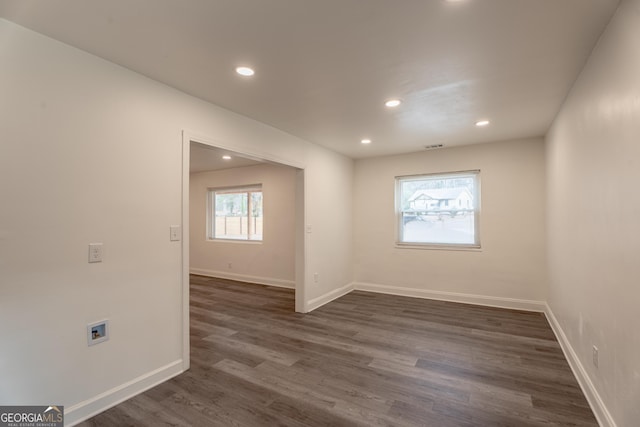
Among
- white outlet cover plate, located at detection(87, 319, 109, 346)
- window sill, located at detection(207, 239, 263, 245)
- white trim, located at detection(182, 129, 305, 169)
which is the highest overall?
white trim, located at detection(182, 129, 305, 169)

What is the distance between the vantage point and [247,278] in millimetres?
6598

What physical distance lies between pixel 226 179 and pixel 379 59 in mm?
5377

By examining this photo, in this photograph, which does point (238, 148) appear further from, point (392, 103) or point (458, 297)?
point (458, 297)

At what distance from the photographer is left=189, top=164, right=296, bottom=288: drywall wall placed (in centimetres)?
610

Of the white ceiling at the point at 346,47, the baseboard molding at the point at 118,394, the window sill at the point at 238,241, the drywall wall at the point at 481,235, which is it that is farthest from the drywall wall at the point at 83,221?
the window sill at the point at 238,241

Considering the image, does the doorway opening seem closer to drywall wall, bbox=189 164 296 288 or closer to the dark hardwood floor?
drywall wall, bbox=189 164 296 288

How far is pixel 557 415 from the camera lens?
212cm

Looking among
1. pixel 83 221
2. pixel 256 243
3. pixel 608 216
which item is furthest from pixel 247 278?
pixel 608 216

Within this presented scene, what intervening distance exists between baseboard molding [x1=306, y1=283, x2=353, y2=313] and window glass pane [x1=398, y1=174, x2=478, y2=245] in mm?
1319

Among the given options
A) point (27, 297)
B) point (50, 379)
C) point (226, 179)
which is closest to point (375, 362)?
point (50, 379)

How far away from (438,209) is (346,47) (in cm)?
379

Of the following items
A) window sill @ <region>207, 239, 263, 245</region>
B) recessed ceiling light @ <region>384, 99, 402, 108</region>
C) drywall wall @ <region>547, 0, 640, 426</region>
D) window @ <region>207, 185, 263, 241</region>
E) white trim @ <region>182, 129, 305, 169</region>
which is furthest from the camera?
window @ <region>207, 185, 263, 241</region>

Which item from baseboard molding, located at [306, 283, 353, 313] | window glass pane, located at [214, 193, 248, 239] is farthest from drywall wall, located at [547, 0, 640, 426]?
window glass pane, located at [214, 193, 248, 239]

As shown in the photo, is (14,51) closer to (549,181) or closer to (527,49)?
(527,49)
